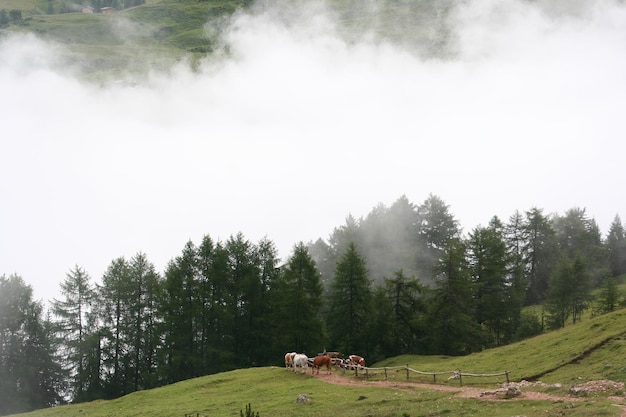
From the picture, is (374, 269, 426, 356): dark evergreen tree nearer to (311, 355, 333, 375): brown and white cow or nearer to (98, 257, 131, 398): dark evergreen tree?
(311, 355, 333, 375): brown and white cow

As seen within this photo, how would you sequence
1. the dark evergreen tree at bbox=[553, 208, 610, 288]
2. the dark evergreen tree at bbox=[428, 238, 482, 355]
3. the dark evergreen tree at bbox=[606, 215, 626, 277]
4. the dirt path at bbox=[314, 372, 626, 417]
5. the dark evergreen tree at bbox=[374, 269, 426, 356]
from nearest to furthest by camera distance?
the dirt path at bbox=[314, 372, 626, 417], the dark evergreen tree at bbox=[428, 238, 482, 355], the dark evergreen tree at bbox=[374, 269, 426, 356], the dark evergreen tree at bbox=[553, 208, 610, 288], the dark evergreen tree at bbox=[606, 215, 626, 277]

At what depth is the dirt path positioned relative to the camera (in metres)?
34.6

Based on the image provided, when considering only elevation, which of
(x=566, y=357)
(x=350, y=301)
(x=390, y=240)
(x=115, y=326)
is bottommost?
(x=566, y=357)

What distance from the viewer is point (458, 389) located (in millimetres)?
43188

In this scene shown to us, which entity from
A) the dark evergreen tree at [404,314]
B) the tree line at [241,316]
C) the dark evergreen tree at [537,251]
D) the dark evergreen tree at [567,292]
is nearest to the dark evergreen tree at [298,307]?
the tree line at [241,316]

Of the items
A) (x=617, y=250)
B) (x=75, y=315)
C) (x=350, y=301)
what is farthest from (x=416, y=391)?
(x=617, y=250)

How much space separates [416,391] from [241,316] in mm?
46585

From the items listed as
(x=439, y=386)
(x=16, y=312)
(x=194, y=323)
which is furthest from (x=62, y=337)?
(x=439, y=386)

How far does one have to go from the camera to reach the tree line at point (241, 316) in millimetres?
81250

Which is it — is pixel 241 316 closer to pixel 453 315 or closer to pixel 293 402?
pixel 453 315

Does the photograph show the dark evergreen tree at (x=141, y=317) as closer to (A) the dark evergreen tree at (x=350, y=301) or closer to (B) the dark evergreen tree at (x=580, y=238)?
(A) the dark evergreen tree at (x=350, y=301)

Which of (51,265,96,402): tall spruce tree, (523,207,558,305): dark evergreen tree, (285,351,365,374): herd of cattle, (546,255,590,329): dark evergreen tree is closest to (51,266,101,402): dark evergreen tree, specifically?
(51,265,96,402): tall spruce tree

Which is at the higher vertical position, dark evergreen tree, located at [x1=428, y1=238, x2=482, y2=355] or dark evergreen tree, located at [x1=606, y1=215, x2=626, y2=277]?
dark evergreen tree, located at [x1=606, y1=215, x2=626, y2=277]

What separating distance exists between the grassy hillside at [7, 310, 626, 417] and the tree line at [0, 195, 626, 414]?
1966 centimetres
